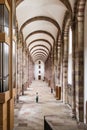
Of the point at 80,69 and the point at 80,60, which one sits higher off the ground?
the point at 80,60

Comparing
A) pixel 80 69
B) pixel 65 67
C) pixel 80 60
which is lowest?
pixel 80 69

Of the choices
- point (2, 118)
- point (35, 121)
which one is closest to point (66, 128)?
point (2, 118)

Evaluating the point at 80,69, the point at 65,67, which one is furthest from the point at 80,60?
the point at 65,67

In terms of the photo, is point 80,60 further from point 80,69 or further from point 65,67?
point 65,67

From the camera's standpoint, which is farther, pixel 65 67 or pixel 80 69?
pixel 65 67

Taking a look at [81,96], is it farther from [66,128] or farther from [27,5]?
[27,5]

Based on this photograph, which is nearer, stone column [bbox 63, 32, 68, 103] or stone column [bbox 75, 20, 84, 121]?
stone column [bbox 75, 20, 84, 121]

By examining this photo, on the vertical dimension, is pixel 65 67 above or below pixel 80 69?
above

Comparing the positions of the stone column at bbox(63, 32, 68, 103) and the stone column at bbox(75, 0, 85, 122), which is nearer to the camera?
the stone column at bbox(75, 0, 85, 122)

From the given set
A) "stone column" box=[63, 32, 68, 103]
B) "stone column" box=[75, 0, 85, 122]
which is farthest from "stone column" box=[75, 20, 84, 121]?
"stone column" box=[63, 32, 68, 103]

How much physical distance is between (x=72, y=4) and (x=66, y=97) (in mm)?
7220

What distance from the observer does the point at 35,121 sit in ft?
40.7

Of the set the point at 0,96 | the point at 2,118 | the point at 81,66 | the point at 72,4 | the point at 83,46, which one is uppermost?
the point at 72,4

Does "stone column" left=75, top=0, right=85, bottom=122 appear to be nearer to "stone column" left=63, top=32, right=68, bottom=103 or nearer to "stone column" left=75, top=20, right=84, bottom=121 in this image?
"stone column" left=75, top=20, right=84, bottom=121
